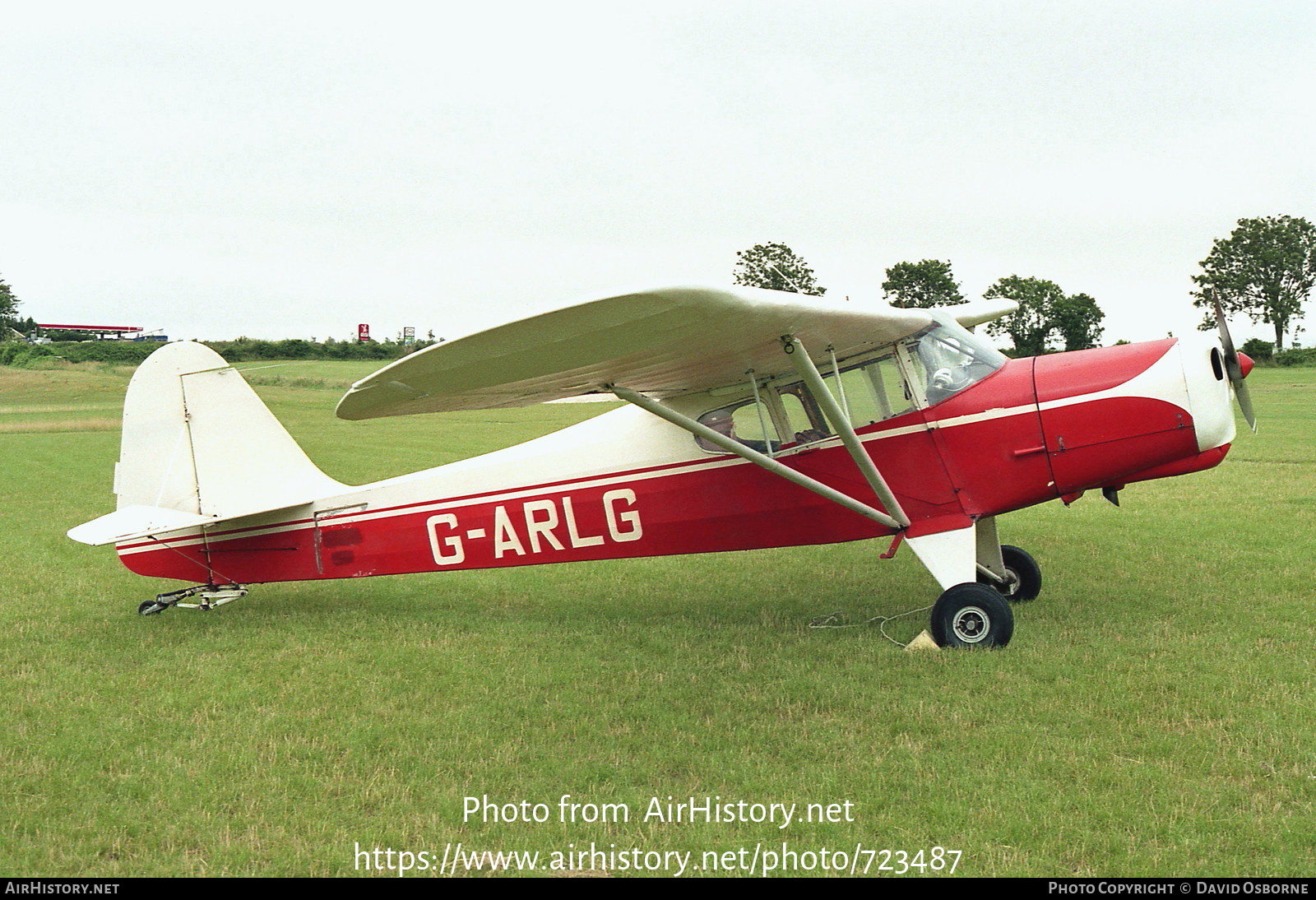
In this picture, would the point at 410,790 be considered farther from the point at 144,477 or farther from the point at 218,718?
the point at 144,477

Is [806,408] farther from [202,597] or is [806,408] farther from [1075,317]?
[1075,317]

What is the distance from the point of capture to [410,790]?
176 inches

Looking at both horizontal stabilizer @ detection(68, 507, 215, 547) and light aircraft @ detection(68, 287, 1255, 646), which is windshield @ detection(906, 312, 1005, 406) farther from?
horizontal stabilizer @ detection(68, 507, 215, 547)

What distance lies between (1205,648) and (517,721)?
446 centimetres

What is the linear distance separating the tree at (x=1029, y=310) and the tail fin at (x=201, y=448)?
1376 inches

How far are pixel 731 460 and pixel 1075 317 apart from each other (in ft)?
149

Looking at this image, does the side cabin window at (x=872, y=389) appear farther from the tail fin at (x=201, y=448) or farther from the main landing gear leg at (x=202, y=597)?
the main landing gear leg at (x=202, y=597)

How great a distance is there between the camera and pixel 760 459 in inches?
254

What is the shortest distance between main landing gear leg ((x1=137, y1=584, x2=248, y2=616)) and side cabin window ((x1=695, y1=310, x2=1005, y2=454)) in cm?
422

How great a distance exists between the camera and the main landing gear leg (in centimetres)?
786

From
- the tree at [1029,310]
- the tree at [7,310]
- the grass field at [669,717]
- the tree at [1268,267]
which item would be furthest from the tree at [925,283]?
the tree at [7,310]

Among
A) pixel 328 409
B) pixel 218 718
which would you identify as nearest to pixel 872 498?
pixel 218 718

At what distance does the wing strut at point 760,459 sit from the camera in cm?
610

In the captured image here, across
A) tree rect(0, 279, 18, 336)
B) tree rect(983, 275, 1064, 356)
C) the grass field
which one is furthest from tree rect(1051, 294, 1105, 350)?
tree rect(0, 279, 18, 336)
